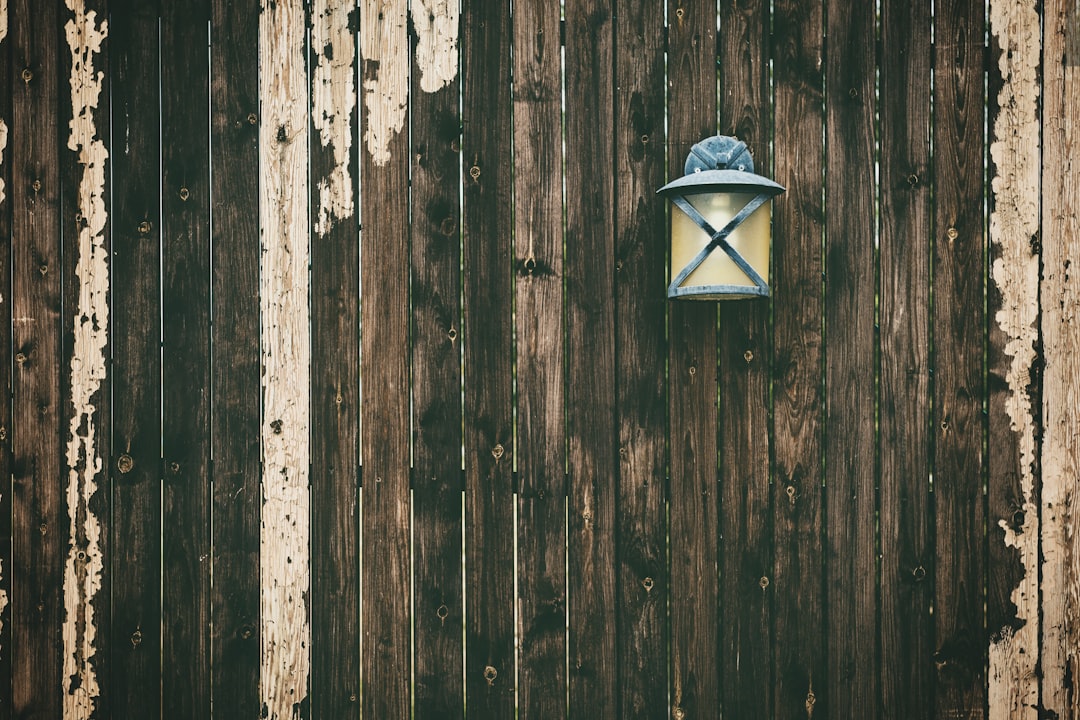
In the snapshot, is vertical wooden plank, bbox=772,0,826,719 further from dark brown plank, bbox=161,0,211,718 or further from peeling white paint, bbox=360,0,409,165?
dark brown plank, bbox=161,0,211,718

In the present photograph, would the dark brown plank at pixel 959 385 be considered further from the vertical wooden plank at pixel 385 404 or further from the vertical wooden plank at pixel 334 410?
the vertical wooden plank at pixel 334 410

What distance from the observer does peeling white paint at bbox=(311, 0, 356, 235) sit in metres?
1.94

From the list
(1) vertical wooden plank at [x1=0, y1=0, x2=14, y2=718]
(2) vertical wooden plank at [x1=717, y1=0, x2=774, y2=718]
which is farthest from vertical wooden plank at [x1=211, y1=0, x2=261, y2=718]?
(2) vertical wooden plank at [x1=717, y1=0, x2=774, y2=718]

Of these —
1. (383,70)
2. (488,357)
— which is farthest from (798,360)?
(383,70)

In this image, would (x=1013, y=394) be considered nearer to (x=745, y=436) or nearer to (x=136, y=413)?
(x=745, y=436)

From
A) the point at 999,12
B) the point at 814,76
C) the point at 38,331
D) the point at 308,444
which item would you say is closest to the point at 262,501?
the point at 308,444

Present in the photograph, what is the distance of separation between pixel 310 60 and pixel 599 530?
59.5 inches

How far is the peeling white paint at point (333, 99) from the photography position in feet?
6.37

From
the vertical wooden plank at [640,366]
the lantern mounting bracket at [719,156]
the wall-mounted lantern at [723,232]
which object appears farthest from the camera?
the vertical wooden plank at [640,366]

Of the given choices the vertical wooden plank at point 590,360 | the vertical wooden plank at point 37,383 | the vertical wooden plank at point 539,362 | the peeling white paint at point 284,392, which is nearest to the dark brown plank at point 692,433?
the vertical wooden plank at point 590,360

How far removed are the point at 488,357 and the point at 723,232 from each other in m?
0.69

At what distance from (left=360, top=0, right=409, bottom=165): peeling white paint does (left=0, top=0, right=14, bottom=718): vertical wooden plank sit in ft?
3.28

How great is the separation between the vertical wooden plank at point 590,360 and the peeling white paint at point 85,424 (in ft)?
4.23

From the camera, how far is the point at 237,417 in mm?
1937
